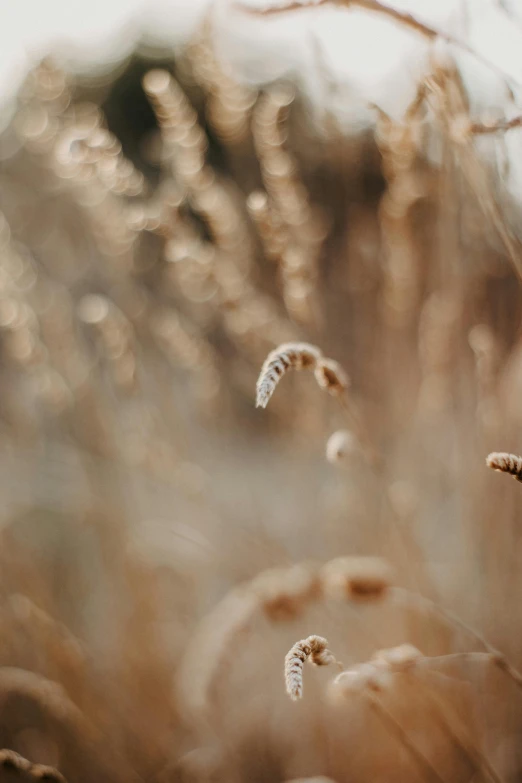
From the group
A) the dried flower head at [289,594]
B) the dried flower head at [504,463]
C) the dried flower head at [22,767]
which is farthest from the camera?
the dried flower head at [289,594]

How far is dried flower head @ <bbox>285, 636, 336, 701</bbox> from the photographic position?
1.05ft

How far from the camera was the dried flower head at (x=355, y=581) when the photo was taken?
1.68ft

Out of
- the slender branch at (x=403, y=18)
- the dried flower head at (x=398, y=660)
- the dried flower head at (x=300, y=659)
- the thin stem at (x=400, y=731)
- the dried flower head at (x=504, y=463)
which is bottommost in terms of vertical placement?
the thin stem at (x=400, y=731)

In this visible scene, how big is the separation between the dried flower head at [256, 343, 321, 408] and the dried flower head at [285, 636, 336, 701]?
0.13 m

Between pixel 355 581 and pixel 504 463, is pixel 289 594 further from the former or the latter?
pixel 504 463

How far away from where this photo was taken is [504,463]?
32 cm

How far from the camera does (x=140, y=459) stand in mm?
852

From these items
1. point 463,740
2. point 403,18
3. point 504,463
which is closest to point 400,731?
point 463,740

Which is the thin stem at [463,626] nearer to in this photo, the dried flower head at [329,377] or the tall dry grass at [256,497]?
the tall dry grass at [256,497]

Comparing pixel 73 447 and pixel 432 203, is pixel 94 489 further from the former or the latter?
pixel 432 203

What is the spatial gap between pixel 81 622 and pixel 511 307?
0.85 m

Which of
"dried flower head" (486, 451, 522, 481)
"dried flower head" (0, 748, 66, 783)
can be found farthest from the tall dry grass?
"dried flower head" (486, 451, 522, 481)

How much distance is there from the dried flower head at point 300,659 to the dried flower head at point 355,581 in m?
0.14

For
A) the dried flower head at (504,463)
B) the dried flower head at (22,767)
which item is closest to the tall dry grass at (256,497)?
the dried flower head at (22,767)
